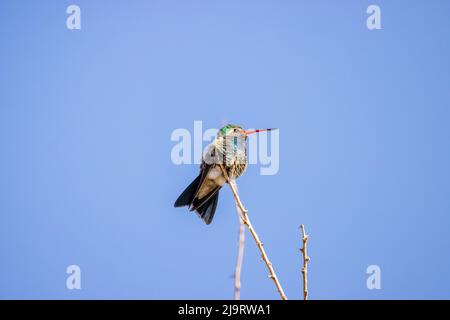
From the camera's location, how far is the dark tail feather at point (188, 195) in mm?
5840

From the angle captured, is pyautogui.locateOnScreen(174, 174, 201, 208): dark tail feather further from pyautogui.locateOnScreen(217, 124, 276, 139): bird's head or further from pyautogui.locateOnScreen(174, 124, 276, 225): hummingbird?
pyautogui.locateOnScreen(217, 124, 276, 139): bird's head

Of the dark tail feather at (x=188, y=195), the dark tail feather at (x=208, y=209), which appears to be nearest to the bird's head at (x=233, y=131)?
the dark tail feather at (x=188, y=195)

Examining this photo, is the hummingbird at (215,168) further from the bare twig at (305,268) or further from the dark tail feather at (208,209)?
the bare twig at (305,268)

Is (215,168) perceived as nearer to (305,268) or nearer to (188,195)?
(188,195)

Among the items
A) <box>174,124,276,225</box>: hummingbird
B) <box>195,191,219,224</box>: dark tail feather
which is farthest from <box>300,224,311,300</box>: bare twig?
<box>195,191,219,224</box>: dark tail feather

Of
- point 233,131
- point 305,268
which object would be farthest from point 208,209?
point 305,268

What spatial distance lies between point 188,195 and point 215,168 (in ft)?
1.53

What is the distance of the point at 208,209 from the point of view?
20.0 feet

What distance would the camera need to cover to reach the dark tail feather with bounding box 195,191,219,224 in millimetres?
6051

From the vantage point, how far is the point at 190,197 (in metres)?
5.84

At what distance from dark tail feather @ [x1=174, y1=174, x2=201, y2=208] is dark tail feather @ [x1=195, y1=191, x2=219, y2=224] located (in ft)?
0.82
